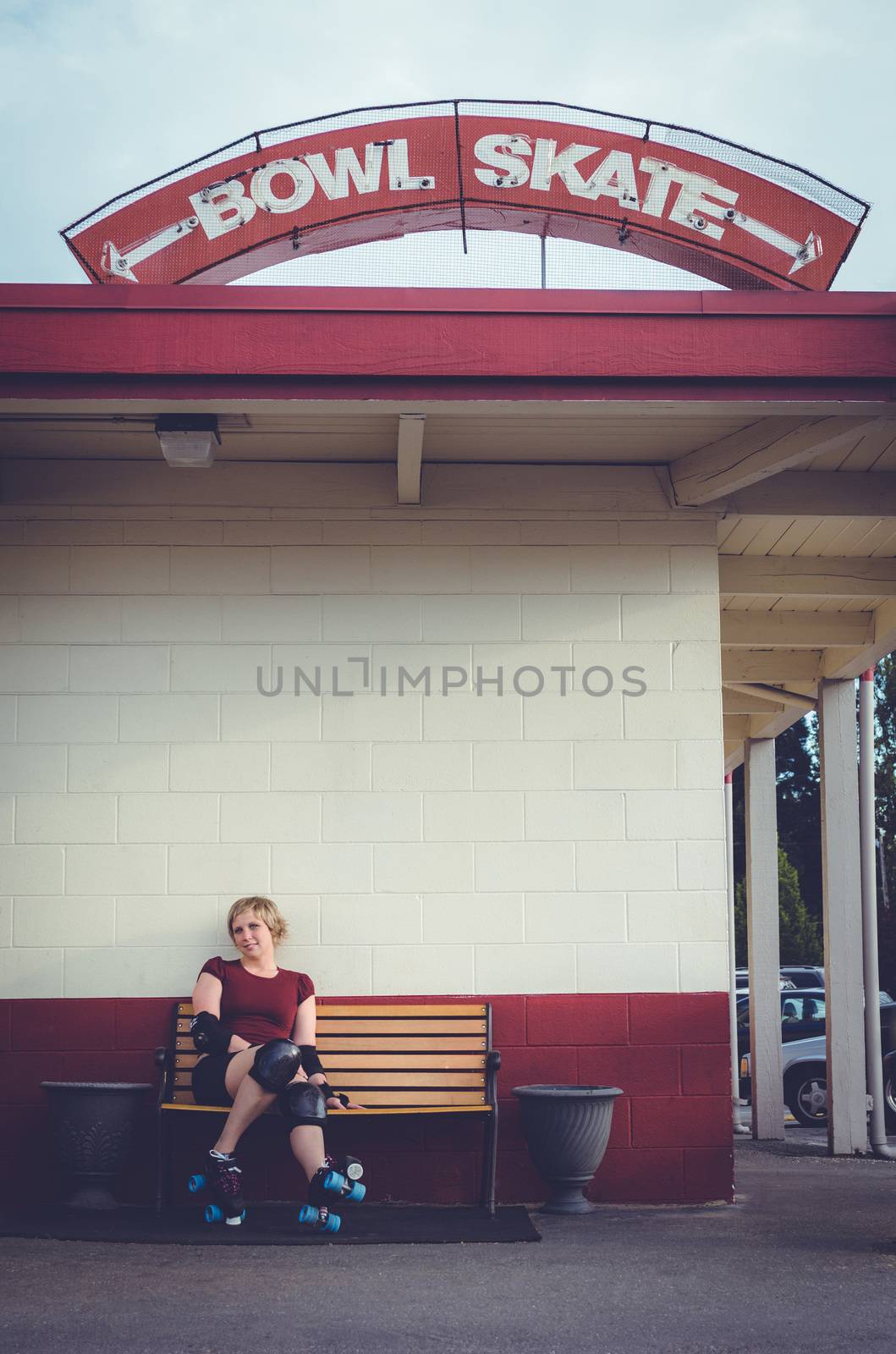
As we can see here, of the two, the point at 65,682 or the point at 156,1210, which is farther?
the point at 65,682

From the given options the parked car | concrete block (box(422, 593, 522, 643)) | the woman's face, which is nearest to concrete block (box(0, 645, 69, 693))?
the woman's face

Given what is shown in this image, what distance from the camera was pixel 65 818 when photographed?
6.84m

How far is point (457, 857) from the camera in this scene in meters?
6.88

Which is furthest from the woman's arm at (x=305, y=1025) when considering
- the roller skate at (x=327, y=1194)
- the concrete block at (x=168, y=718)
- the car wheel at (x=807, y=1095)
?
the car wheel at (x=807, y=1095)

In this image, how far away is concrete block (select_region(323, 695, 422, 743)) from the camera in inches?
275

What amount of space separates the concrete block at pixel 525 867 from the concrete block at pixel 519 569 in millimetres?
1334

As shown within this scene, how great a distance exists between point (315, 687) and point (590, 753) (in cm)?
145

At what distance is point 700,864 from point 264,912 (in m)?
2.19

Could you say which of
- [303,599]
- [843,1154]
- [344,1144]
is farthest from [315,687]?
[843,1154]

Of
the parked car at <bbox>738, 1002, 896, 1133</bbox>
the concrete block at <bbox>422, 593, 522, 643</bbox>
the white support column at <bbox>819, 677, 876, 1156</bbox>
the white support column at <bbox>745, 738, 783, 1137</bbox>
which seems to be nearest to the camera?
the concrete block at <bbox>422, 593, 522, 643</bbox>

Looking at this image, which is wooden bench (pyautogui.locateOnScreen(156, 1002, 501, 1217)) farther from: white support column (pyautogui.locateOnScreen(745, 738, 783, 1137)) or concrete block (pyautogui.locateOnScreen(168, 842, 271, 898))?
white support column (pyautogui.locateOnScreen(745, 738, 783, 1137))

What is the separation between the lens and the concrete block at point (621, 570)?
23.5ft

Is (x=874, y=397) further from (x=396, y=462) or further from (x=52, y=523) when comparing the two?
(x=52, y=523)

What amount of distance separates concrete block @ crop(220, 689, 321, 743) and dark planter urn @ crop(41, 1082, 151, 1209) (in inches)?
69.9
